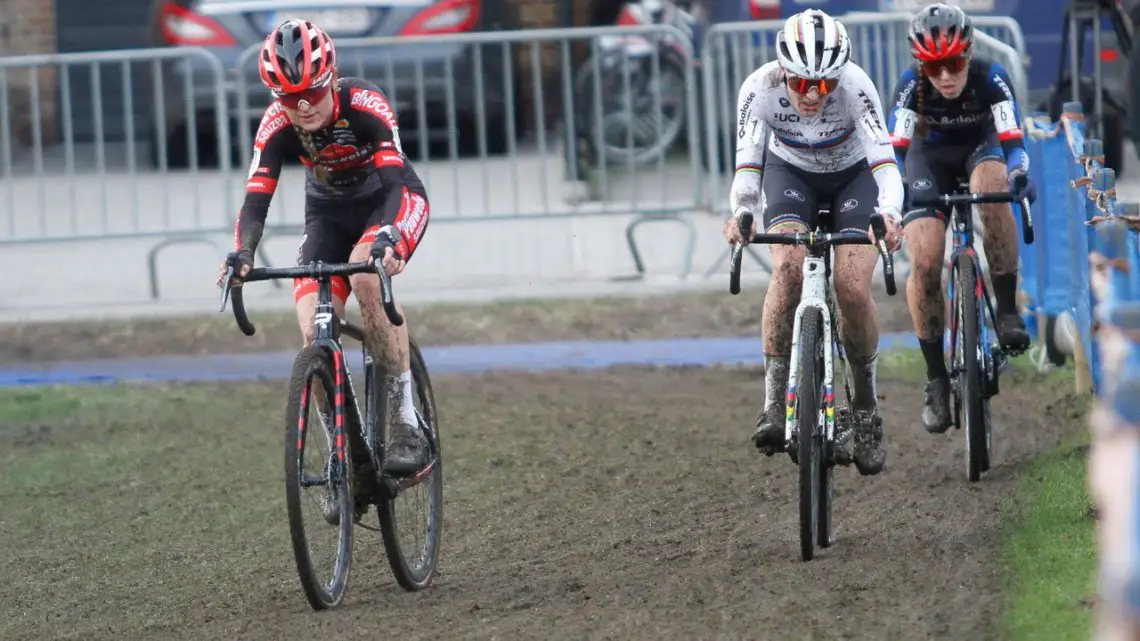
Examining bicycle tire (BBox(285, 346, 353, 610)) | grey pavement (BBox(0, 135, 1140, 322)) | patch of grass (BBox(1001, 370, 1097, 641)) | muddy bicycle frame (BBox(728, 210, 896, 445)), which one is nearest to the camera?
patch of grass (BBox(1001, 370, 1097, 641))

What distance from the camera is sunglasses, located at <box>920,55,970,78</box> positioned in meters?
8.19

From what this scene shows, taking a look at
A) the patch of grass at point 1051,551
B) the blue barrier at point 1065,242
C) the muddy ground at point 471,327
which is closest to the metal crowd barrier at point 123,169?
the muddy ground at point 471,327

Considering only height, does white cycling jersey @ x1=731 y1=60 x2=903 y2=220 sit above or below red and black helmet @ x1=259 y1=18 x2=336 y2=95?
below

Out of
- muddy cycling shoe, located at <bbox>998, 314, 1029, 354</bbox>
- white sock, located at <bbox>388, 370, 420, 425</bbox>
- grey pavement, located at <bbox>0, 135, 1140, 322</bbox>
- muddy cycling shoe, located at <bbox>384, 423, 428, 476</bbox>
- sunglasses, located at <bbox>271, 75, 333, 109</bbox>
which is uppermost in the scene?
sunglasses, located at <bbox>271, 75, 333, 109</bbox>

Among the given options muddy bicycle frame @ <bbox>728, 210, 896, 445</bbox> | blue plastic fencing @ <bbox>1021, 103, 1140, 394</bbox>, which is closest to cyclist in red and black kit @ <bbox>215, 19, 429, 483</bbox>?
muddy bicycle frame @ <bbox>728, 210, 896, 445</bbox>

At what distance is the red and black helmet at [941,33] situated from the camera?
26.4ft

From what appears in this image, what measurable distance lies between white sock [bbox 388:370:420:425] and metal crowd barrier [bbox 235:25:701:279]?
6652mm

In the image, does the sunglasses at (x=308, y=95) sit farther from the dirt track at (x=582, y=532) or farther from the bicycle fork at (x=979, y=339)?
the bicycle fork at (x=979, y=339)

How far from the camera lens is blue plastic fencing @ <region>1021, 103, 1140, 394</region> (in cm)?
873

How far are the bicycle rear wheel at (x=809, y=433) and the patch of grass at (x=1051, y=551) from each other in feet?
2.06

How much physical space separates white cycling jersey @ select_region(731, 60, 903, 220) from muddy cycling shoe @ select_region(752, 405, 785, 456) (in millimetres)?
732

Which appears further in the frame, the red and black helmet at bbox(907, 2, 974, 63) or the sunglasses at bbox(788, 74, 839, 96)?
the red and black helmet at bbox(907, 2, 974, 63)

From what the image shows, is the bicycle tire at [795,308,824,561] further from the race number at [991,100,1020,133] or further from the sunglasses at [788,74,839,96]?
the race number at [991,100,1020,133]

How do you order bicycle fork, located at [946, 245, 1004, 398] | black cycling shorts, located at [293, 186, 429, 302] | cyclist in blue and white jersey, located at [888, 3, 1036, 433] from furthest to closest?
cyclist in blue and white jersey, located at [888, 3, 1036, 433] < bicycle fork, located at [946, 245, 1004, 398] < black cycling shorts, located at [293, 186, 429, 302]
